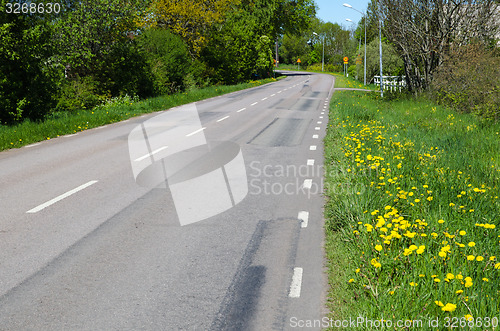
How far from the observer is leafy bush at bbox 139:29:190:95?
28.8 metres

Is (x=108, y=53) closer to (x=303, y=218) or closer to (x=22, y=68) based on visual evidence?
(x=22, y=68)

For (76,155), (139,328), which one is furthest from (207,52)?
(139,328)

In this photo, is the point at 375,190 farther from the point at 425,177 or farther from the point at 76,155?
the point at 76,155

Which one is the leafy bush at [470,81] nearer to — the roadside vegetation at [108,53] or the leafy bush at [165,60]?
the roadside vegetation at [108,53]

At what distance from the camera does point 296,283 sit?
4422 mm

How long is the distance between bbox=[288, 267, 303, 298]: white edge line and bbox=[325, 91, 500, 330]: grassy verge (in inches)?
13.0

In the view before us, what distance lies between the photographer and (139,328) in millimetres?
3645

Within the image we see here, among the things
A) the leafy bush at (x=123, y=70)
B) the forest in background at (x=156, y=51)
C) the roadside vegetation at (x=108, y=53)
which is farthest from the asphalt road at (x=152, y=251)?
the leafy bush at (x=123, y=70)

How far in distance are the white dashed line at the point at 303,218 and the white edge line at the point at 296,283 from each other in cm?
144

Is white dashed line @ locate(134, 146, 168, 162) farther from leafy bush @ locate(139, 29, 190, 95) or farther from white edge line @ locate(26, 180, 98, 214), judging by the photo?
leafy bush @ locate(139, 29, 190, 95)

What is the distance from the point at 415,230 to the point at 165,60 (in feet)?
92.7

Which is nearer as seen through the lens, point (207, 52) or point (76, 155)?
point (76, 155)

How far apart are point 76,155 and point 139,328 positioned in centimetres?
800

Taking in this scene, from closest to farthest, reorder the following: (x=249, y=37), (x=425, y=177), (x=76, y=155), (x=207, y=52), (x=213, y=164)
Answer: (x=425, y=177) → (x=213, y=164) → (x=76, y=155) → (x=207, y=52) → (x=249, y=37)
